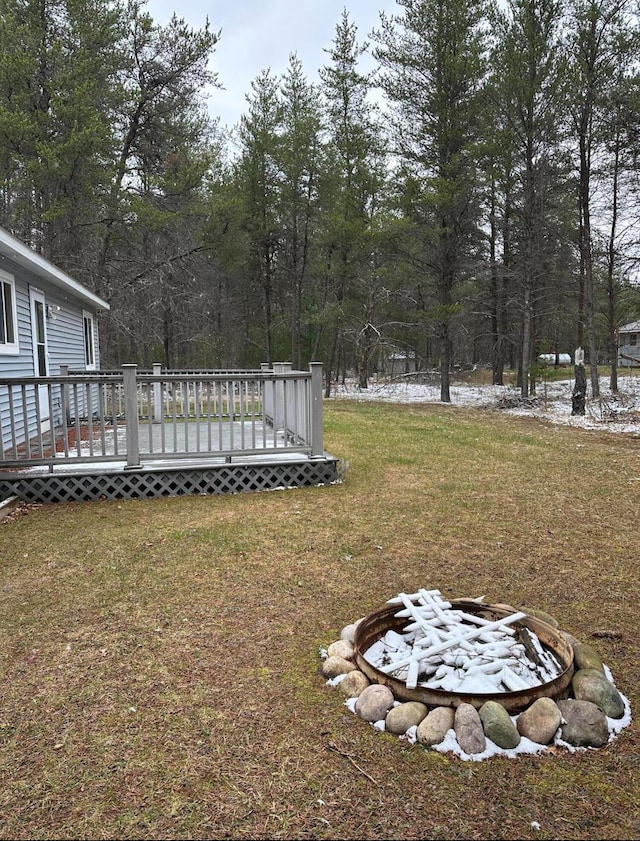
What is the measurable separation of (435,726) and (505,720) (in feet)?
0.84

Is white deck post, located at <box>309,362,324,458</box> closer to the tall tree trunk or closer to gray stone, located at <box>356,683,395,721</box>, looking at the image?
gray stone, located at <box>356,683,395,721</box>

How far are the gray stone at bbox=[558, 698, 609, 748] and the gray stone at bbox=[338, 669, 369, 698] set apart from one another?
776mm

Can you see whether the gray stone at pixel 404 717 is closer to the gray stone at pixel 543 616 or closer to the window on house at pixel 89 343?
the gray stone at pixel 543 616

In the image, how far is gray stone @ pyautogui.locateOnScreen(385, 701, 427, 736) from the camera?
208 centimetres

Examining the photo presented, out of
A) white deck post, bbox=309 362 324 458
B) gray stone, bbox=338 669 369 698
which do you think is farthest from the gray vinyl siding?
gray stone, bbox=338 669 369 698

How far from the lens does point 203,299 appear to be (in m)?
22.7

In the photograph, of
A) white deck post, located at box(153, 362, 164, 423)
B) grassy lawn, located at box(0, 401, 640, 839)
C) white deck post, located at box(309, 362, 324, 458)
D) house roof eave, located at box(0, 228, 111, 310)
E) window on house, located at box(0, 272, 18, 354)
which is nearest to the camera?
grassy lawn, located at box(0, 401, 640, 839)

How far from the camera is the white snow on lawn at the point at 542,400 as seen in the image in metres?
11.9

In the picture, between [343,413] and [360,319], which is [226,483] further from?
[360,319]

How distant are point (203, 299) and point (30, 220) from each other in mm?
8187

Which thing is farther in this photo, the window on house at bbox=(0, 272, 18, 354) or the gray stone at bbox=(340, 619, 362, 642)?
the window on house at bbox=(0, 272, 18, 354)

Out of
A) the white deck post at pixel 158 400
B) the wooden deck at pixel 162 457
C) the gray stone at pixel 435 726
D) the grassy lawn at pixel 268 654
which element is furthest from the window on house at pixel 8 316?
the gray stone at pixel 435 726

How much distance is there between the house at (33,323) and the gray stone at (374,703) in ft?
13.6

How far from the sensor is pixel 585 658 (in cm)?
240
